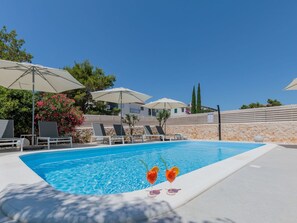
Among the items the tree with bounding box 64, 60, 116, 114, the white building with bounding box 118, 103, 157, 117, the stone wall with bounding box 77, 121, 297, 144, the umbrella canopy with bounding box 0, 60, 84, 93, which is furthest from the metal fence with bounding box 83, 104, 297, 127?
the white building with bounding box 118, 103, 157, 117

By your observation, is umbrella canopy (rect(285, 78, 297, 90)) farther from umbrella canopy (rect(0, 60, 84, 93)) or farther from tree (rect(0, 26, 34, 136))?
tree (rect(0, 26, 34, 136))

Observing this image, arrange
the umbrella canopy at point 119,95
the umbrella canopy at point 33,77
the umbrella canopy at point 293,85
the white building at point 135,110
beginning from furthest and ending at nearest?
1. the white building at point 135,110
2. the umbrella canopy at point 119,95
3. the umbrella canopy at point 293,85
4. the umbrella canopy at point 33,77

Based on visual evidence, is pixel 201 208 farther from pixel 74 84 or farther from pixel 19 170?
pixel 74 84

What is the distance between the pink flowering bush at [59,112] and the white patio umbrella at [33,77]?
1404 millimetres

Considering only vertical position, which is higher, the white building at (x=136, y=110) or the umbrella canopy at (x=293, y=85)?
the white building at (x=136, y=110)

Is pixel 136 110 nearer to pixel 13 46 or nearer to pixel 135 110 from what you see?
pixel 135 110

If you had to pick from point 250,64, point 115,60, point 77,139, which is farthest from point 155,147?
point 115,60

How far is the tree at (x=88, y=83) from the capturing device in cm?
2235

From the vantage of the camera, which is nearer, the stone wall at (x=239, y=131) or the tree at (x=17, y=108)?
the tree at (x=17, y=108)

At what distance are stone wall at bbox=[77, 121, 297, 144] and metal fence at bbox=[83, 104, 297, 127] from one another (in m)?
0.34

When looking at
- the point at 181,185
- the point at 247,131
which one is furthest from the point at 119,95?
the point at 247,131

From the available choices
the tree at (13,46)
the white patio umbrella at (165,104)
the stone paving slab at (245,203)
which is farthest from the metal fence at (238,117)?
the stone paving slab at (245,203)

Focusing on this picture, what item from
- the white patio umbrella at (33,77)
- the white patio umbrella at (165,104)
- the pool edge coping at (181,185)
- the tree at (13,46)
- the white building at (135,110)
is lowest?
the pool edge coping at (181,185)

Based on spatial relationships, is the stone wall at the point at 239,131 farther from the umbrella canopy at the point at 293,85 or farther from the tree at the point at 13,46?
the tree at the point at 13,46
